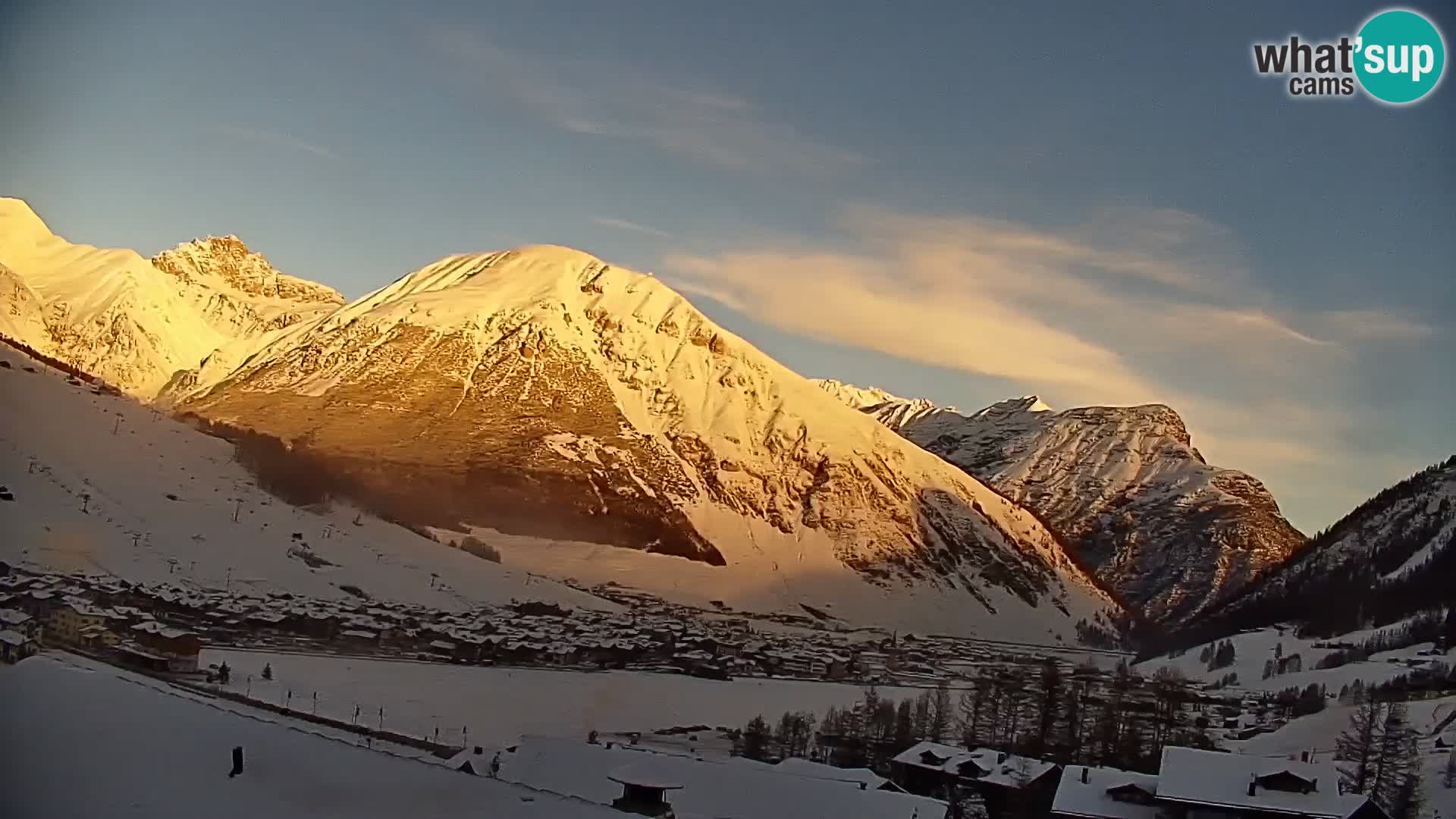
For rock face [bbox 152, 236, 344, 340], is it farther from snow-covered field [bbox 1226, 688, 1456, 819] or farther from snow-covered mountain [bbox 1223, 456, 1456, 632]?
snow-covered field [bbox 1226, 688, 1456, 819]

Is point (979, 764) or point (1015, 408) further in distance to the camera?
point (1015, 408)

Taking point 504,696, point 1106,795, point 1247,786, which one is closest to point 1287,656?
point 1106,795

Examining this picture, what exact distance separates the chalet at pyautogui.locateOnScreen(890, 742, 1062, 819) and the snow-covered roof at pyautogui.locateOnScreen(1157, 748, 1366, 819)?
2106 mm

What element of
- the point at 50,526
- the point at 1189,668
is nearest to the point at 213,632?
the point at 50,526

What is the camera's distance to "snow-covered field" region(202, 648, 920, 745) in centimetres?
1720

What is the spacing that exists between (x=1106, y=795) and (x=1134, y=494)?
249 ft

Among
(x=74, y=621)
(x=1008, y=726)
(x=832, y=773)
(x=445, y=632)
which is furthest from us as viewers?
(x=445, y=632)

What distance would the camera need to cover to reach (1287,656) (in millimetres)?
28078

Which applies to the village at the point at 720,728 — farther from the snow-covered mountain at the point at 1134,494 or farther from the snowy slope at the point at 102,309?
the snow-covered mountain at the point at 1134,494

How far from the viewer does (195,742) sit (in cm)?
847

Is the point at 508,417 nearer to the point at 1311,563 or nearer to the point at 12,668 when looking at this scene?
the point at 1311,563

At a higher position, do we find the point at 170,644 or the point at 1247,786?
the point at 1247,786

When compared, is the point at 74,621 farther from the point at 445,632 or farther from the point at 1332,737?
the point at 1332,737

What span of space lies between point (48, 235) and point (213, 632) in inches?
364
